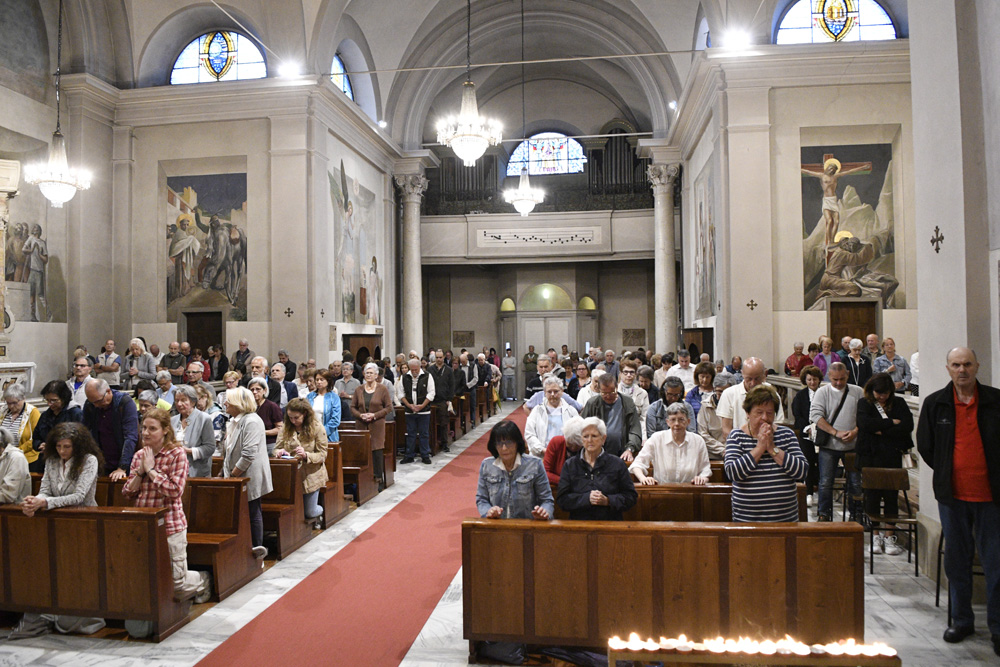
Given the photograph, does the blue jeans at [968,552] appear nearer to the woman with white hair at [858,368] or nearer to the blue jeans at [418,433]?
the woman with white hair at [858,368]

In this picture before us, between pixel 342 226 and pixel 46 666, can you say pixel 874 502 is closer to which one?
pixel 46 666

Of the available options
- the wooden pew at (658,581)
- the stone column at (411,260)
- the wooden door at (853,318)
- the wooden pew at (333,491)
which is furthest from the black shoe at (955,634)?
the stone column at (411,260)

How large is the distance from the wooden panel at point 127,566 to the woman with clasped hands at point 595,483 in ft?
8.87

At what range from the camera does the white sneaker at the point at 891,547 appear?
580 centimetres

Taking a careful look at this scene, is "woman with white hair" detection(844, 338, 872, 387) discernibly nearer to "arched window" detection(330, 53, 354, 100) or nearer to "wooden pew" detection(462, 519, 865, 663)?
"wooden pew" detection(462, 519, 865, 663)

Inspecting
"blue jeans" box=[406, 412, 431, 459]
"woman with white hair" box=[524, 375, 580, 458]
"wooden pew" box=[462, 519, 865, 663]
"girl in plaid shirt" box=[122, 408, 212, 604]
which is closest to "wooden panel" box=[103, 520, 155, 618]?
"girl in plaid shirt" box=[122, 408, 212, 604]

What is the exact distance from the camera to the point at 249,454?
5473mm

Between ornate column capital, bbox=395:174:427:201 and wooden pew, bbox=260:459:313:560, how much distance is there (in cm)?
1441

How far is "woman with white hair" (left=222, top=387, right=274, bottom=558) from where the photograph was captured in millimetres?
5492

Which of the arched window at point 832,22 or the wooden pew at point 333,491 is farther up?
the arched window at point 832,22

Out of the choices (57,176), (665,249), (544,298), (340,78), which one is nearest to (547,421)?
(57,176)

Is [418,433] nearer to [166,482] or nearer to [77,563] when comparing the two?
[166,482]

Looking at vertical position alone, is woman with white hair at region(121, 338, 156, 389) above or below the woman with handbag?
above

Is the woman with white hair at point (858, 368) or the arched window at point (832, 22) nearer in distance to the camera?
the woman with white hair at point (858, 368)
